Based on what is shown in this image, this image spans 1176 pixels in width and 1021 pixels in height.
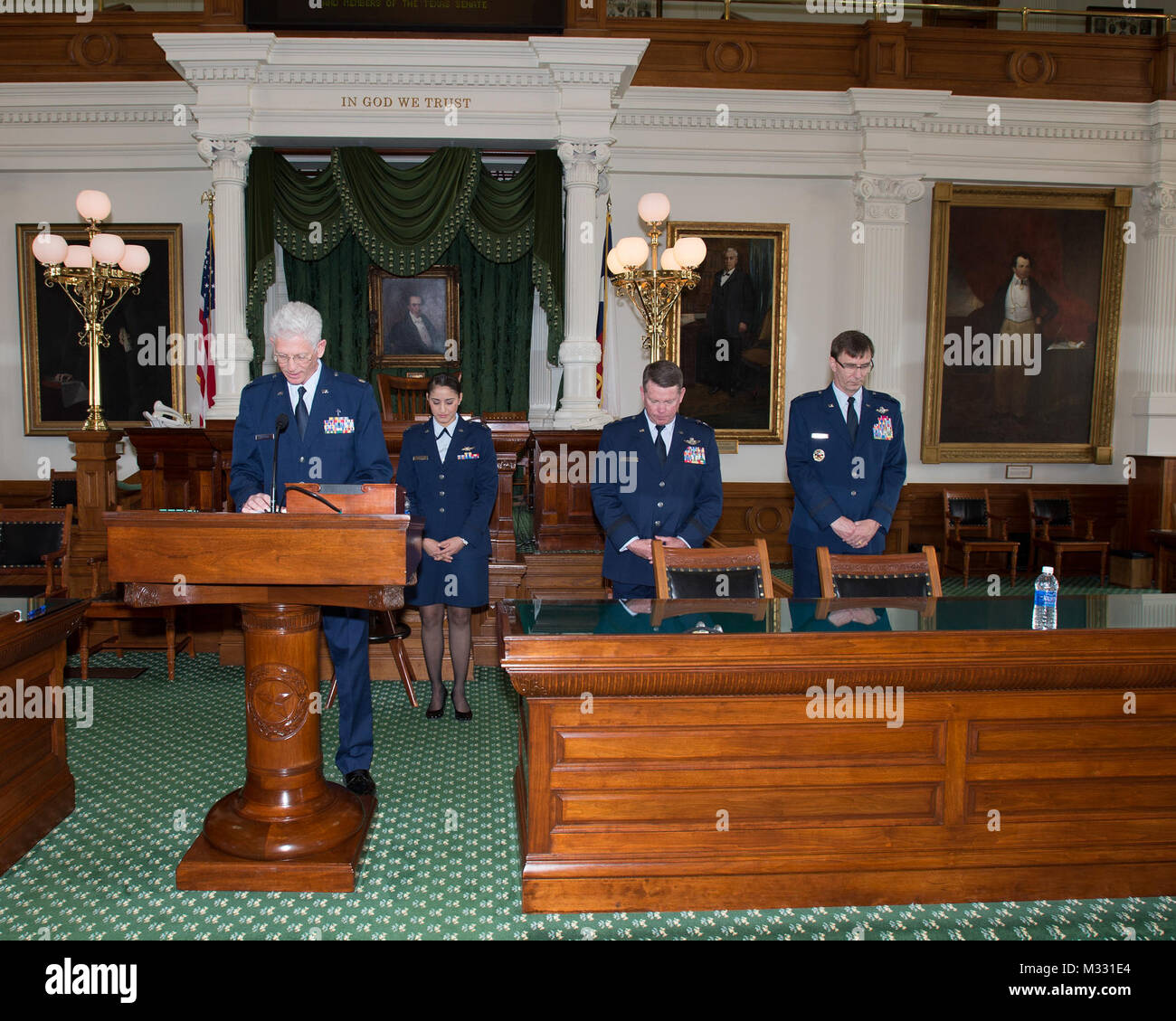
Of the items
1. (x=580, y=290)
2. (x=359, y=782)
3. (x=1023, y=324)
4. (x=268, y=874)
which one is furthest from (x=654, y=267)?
(x=268, y=874)

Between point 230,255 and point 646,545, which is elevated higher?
point 230,255

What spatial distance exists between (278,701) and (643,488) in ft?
5.99

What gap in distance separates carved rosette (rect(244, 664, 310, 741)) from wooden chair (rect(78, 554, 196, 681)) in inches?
116

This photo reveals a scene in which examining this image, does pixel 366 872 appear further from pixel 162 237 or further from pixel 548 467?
pixel 162 237

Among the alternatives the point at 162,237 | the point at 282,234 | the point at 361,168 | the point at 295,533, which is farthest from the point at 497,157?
the point at 295,533

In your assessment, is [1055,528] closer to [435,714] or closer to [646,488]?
[646,488]

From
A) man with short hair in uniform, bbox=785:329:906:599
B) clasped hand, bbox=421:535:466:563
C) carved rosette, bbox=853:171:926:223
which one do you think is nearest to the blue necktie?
clasped hand, bbox=421:535:466:563

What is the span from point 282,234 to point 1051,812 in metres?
7.50

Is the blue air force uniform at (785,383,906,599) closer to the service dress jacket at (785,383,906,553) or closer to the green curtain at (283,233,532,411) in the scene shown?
the service dress jacket at (785,383,906,553)

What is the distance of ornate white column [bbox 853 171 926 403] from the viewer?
8.78m

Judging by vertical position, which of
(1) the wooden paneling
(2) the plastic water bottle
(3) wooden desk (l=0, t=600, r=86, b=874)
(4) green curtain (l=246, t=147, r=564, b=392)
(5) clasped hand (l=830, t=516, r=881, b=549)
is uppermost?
(1) the wooden paneling

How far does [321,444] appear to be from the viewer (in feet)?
10.9

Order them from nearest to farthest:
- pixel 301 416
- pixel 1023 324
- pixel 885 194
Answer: pixel 301 416, pixel 885 194, pixel 1023 324

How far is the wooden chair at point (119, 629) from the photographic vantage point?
18.0ft
